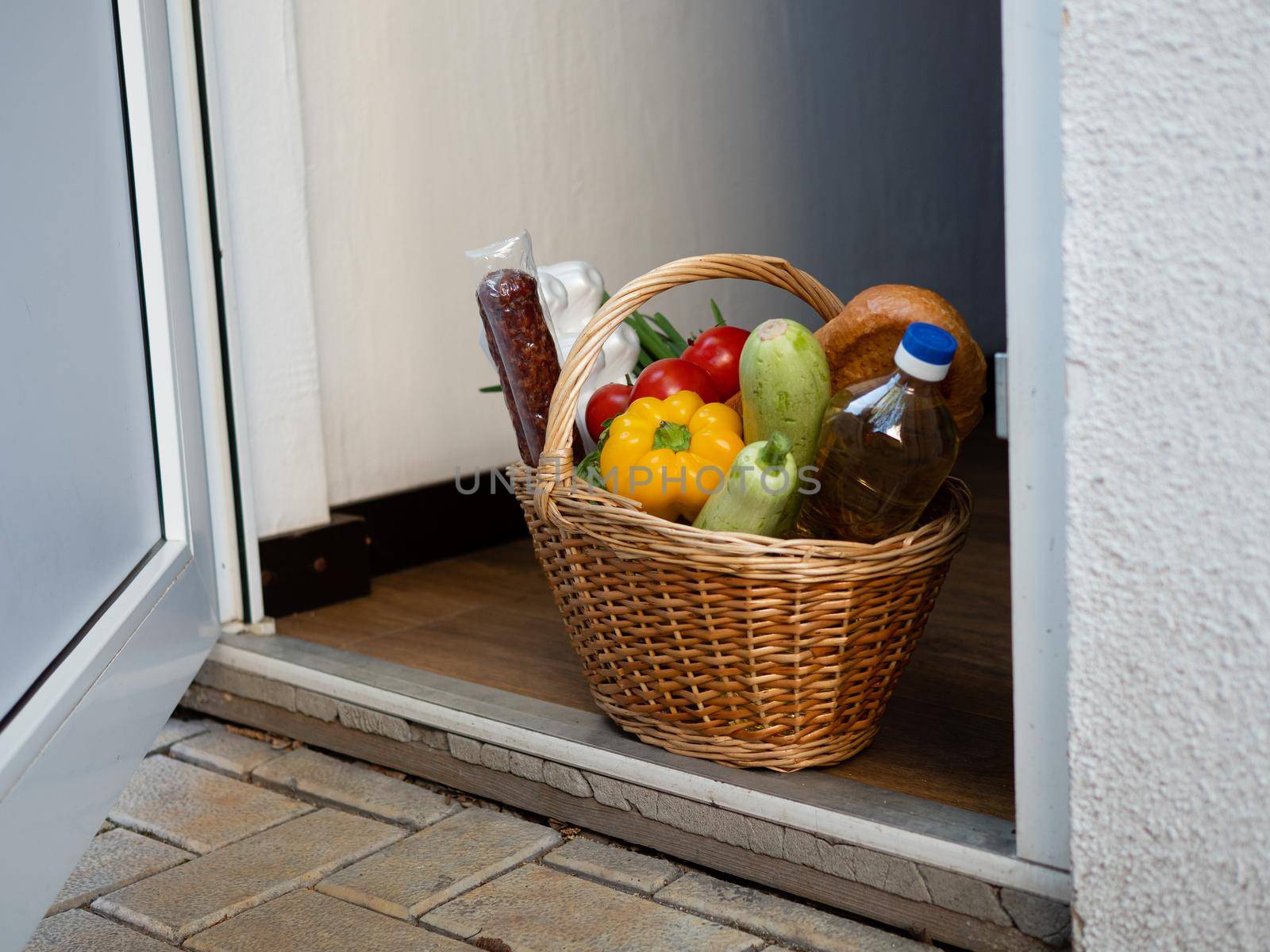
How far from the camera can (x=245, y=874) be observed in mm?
1170

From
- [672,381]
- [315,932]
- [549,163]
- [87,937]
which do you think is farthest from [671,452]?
[549,163]

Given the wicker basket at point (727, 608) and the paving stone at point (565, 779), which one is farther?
the paving stone at point (565, 779)

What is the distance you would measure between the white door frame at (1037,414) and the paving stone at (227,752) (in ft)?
3.07

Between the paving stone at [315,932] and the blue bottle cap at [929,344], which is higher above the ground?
the blue bottle cap at [929,344]

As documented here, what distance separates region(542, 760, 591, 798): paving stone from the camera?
1211 mm

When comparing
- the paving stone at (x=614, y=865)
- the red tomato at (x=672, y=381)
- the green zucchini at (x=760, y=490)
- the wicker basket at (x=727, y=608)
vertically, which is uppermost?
the red tomato at (x=672, y=381)

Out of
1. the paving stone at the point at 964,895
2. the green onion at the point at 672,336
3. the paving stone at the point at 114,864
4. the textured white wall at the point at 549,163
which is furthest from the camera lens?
the textured white wall at the point at 549,163

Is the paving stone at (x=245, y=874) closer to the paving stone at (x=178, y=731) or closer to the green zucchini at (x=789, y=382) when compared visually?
the paving stone at (x=178, y=731)

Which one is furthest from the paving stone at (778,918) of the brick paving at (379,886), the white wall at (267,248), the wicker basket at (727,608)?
the white wall at (267,248)

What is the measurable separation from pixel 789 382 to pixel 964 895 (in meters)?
0.45

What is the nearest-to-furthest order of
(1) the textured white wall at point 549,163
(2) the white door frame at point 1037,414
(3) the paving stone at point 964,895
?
1. (2) the white door frame at point 1037,414
2. (3) the paving stone at point 964,895
3. (1) the textured white wall at point 549,163

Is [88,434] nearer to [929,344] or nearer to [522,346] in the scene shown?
[522,346]

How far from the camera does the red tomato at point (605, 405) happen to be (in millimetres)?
1288

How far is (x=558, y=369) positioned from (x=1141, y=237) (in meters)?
0.67
